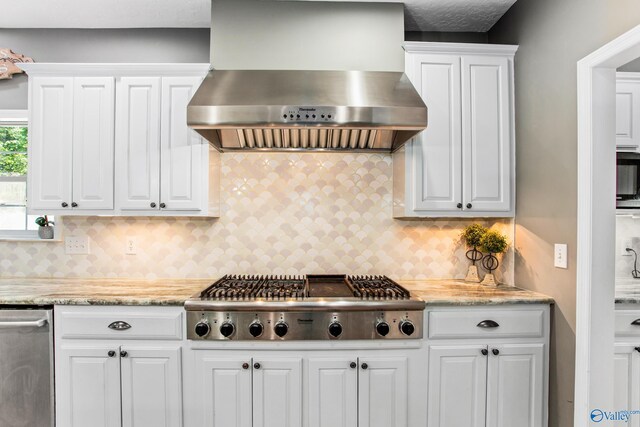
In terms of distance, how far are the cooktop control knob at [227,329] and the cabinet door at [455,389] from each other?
41.4 inches

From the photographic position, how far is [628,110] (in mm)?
2393

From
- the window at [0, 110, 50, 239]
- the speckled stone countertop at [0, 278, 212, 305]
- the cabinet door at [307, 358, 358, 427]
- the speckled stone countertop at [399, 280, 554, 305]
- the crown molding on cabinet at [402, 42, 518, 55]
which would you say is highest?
the crown molding on cabinet at [402, 42, 518, 55]

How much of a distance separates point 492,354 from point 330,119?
1512mm

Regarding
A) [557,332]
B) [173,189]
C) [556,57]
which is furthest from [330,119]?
[557,332]

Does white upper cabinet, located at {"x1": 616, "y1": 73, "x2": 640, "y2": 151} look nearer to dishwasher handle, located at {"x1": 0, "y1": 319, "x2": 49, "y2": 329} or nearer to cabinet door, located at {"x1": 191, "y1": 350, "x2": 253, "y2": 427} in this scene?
cabinet door, located at {"x1": 191, "y1": 350, "x2": 253, "y2": 427}

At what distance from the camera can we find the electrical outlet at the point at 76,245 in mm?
2633

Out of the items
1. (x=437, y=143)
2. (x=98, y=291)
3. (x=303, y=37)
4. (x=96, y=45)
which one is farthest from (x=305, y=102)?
(x=96, y=45)

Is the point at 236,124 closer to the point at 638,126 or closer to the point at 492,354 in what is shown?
the point at 492,354

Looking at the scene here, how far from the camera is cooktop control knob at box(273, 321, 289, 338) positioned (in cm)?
191

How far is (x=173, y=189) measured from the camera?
A: 91.3 inches

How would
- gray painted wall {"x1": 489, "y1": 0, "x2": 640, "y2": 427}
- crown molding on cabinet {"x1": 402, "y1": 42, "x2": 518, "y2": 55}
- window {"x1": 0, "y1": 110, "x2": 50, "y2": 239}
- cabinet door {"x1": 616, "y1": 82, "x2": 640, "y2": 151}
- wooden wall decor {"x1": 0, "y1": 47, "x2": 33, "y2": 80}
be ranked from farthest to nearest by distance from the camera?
1. window {"x1": 0, "y1": 110, "x2": 50, "y2": 239}
2. wooden wall decor {"x1": 0, "y1": 47, "x2": 33, "y2": 80}
3. cabinet door {"x1": 616, "y1": 82, "x2": 640, "y2": 151}
4. crown molding on cabinet {"x1": 402, "y1": 42, "x2": 518, "y2": 55}
5. gray painted wall {"x1": 489, "y1": 0, "x2": 640, "y2": 427}

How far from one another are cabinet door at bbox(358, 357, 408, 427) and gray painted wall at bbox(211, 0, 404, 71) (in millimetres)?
1724

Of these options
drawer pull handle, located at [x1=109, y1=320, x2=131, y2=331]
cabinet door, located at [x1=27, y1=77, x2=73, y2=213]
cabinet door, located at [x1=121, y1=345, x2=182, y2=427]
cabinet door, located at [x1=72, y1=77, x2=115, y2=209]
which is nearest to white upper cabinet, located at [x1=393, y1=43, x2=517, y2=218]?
cabinet door, located at [x1=121, y1=345, x2=182, y2=427]

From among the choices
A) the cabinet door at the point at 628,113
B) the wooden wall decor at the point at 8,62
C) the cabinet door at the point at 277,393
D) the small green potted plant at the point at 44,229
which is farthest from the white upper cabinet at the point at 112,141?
the cabinet door at the point at 628,113
